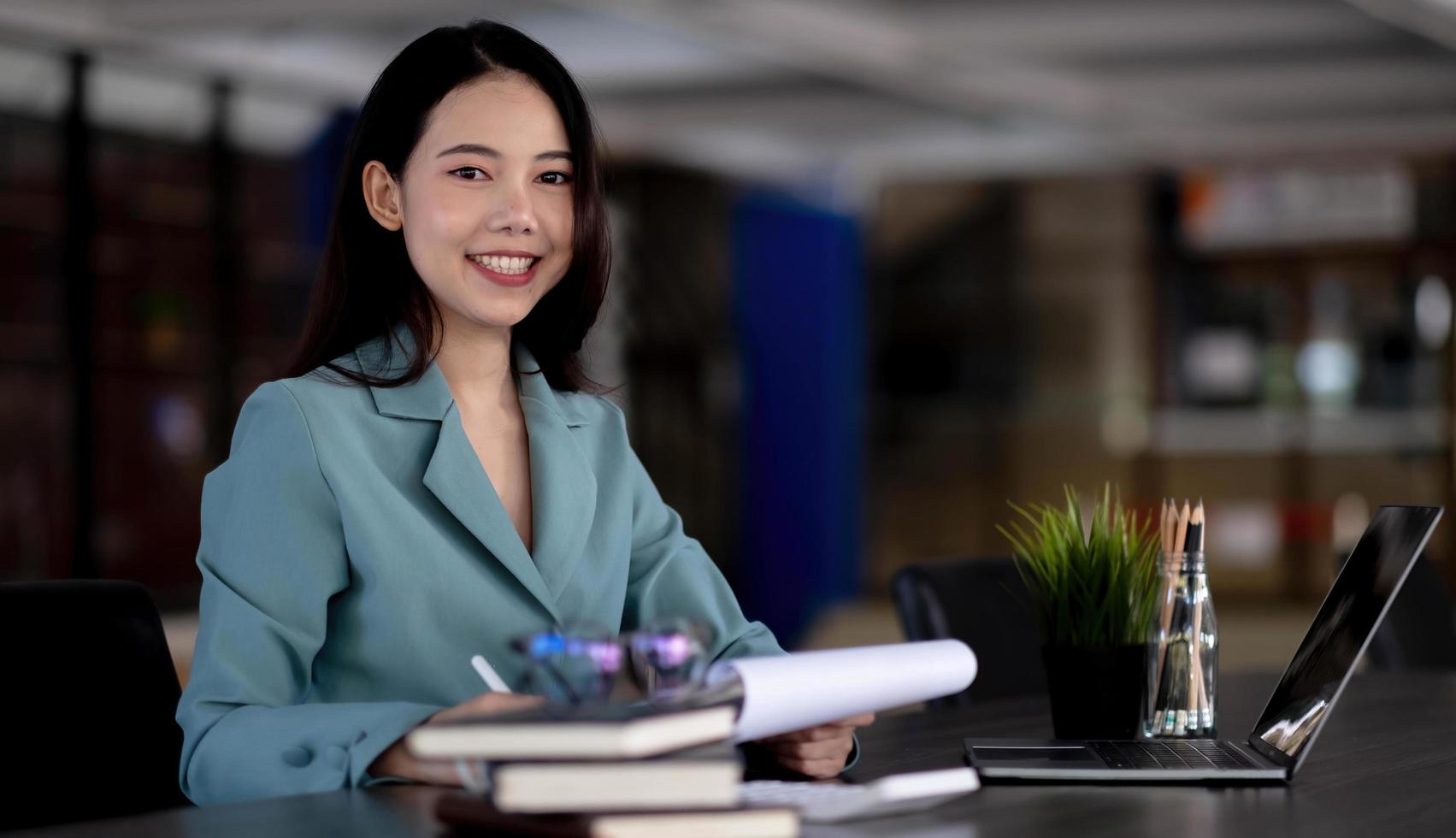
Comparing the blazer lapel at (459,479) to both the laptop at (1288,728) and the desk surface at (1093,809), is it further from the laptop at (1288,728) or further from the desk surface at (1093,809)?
the laptop at (1288,728)

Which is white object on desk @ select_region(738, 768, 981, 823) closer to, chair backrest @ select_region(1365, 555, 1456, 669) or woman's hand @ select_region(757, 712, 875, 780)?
woman's hand @ select_region(757, 712, 875, 780)

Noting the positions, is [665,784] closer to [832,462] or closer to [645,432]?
[645,432]

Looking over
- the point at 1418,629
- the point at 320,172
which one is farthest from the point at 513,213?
the point at 320,172

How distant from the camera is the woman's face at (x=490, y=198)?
5.01ft

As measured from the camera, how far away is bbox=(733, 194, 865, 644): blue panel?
433 inches

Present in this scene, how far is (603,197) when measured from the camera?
5.40 ft

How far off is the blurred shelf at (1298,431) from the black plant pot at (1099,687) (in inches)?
353

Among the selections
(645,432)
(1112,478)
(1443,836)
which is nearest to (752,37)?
(645,432)

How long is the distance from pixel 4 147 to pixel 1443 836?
21.6 feet

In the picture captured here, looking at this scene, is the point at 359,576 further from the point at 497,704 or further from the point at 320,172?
the point at 320,172

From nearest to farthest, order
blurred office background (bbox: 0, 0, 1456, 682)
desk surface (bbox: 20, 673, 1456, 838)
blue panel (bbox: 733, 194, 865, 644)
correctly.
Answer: desk surface (bbox: 20, 673, 1456, 838) → blurred office background (bbox: 0, 0, 1456, 682) → blue panel (bbox: 733, 194, 865, 644)

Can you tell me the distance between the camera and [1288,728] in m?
1.46

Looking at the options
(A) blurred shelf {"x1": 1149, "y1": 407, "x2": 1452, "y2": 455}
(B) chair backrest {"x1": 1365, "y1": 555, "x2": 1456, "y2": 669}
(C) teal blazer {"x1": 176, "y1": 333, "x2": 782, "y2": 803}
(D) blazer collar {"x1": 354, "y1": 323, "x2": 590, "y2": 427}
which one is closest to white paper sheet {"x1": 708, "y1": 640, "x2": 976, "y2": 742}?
(C) teal blazer {"x1": 176, "y1": 333, "x2": 782, "y2": 803}

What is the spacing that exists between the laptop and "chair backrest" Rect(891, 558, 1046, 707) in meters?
0.49
